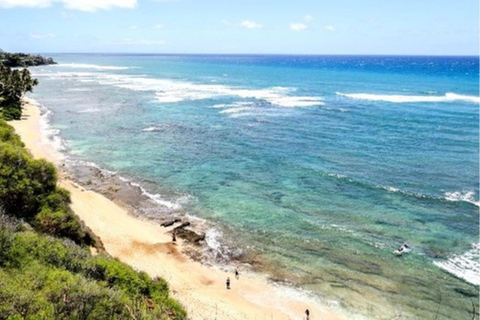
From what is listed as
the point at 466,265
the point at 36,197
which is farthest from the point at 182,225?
the point at 466,265

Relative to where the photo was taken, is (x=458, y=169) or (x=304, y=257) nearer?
(x=304, y=257)

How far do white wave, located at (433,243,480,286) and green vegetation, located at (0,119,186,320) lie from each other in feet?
58.1

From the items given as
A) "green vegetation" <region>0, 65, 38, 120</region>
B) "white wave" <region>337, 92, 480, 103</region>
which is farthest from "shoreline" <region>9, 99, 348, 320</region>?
"white wave" <region>337, 92, 480, 103</region>

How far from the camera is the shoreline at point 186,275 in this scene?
21.5 m

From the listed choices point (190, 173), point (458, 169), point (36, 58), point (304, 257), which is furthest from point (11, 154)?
point (36, 58)

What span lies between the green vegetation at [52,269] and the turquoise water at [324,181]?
10.8 m

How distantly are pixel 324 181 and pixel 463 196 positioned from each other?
1182 centimetres

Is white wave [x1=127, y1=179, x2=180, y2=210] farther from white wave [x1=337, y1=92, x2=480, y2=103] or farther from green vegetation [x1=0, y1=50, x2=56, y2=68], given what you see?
green vegetation [x1=0, y1=50, x2=56, y2=68]

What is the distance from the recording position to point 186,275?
80.3 ft

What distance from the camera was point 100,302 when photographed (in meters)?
11.8

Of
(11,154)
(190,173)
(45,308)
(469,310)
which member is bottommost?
(469,310)

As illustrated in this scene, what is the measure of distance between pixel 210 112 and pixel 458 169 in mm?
42424

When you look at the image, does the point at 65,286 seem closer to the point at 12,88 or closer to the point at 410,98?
the point at 12,88

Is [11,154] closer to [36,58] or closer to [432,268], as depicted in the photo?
[432,268]
